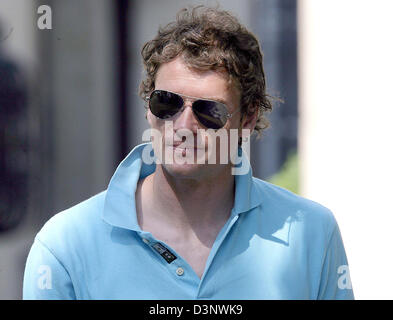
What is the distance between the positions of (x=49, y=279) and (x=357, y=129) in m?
3.10

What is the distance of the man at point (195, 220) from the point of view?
7.07 feet

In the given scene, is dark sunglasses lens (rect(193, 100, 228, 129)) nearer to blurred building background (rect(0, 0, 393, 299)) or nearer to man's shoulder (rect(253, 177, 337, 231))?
man's shoulder (rect(253, 177, 337, 231))

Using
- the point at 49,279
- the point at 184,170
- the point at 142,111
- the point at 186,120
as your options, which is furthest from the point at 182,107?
the point at 142,111

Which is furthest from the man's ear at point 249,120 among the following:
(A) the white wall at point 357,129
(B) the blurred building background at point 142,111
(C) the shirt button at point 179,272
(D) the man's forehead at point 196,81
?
(A) the white wall at point 357,129

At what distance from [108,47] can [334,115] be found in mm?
1954

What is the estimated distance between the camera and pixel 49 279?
84.3 inches

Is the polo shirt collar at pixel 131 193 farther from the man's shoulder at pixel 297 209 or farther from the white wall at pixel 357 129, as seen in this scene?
the white wall at pixel 357 129

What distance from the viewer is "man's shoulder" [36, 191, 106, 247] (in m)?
2.19

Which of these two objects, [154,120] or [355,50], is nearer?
[154,120]

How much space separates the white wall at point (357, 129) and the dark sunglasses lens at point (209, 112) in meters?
2.55

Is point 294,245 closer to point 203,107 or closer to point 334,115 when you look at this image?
point 203,107

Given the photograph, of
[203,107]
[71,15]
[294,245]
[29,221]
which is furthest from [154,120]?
[71,15]

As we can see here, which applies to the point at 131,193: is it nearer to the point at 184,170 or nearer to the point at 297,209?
the point at 184,170

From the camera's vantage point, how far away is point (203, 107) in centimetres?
224
